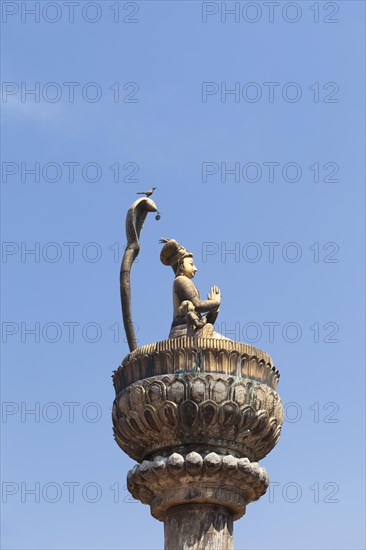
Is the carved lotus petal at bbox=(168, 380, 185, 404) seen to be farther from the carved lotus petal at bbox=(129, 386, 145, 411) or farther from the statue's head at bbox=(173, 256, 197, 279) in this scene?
the statue's head at bbox=(173, 256, 197, 279)

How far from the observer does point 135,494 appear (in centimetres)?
1872

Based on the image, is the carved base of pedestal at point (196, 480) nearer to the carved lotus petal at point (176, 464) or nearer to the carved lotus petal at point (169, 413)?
the carved lotus petal at point (176, 464)

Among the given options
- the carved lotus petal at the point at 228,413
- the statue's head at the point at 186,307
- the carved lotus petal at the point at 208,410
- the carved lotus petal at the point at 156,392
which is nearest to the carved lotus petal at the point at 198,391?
the carved lotus petal at the point at 208,410

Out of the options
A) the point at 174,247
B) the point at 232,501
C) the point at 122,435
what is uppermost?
the point at 174,247

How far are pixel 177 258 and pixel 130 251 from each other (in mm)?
894

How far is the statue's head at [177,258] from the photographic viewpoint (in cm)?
2050

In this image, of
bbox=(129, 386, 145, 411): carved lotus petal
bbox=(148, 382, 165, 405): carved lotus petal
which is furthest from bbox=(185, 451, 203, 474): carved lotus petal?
bbox=(129, 386, 145, 411): carved lotus petal

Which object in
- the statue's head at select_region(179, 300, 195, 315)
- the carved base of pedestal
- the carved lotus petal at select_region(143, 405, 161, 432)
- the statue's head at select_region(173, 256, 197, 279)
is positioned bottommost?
the carved base of pedestal

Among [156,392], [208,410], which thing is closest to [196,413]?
[208,410]

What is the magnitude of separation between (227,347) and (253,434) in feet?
5.00

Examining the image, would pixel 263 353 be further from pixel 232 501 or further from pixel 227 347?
pixel 232 501

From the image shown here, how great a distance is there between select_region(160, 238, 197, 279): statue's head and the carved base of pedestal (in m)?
3.93

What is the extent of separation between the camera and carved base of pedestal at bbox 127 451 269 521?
1778 cm

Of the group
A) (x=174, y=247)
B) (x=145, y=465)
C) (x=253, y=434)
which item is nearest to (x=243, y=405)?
(x=253, y=434)
